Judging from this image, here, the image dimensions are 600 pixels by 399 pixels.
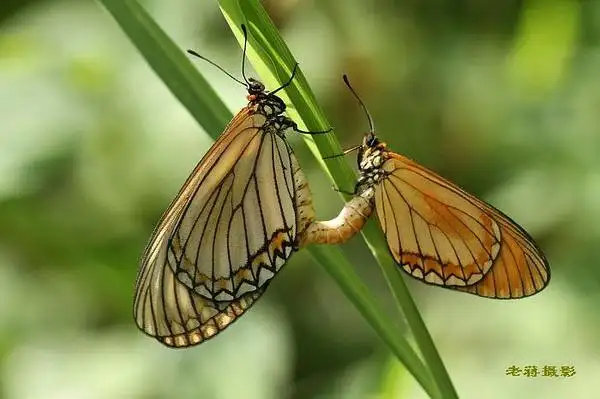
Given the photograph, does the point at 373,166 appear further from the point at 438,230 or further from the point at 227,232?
the point at 227,232

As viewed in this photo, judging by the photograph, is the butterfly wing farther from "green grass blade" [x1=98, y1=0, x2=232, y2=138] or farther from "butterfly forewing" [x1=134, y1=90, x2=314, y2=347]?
"green grass blade" [x1=98, y1=0, x2=232, y2=138]

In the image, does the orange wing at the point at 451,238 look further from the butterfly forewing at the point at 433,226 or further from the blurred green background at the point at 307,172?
the blurred green background at the point at 307,172

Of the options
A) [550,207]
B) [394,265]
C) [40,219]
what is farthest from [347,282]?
[40,219]

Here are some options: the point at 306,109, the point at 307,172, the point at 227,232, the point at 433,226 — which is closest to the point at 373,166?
the point at 433,226

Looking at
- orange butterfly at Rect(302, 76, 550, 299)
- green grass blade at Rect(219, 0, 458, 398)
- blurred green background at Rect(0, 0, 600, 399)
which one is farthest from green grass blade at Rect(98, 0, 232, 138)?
blurred green background at Rect(0, 0, 600, 399)

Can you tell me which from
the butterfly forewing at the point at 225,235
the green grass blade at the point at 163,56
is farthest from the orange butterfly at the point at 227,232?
the green grass blade at the point at 163,56

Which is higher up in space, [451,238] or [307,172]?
[307,172]
